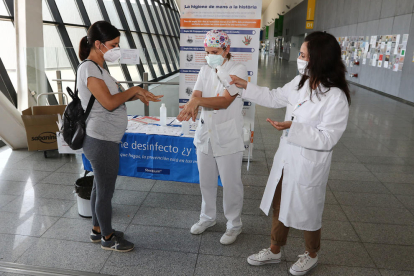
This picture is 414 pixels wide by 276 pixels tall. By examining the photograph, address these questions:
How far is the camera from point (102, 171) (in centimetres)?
212

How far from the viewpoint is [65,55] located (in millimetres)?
5332

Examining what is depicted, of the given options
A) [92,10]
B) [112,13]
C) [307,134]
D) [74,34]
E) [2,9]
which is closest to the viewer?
[307,134]

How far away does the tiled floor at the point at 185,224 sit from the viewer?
88.3 inches

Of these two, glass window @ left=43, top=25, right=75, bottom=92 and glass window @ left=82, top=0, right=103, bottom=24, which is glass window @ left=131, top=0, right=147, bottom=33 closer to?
glass window @ left=82, top=0, right=103, bottom=24

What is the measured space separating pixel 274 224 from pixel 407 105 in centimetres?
819

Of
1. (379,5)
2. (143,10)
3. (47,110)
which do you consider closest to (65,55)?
(47,110)

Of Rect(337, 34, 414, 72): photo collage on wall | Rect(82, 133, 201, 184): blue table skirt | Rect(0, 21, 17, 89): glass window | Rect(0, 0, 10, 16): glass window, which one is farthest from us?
Rect(337, 34, 414, 72): photo collage on wall

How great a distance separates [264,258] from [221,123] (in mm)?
989

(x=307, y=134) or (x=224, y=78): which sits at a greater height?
(x=224, y=78)

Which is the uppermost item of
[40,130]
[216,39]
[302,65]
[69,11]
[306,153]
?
[69,11]

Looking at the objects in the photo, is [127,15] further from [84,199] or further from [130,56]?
Result: [84,199]

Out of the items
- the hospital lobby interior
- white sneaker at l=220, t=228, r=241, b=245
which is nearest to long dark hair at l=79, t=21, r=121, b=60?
the hospital lobby interior

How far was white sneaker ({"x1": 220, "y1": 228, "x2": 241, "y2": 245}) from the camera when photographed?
2471 millimetres

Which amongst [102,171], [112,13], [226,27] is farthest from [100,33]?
[112,13]
